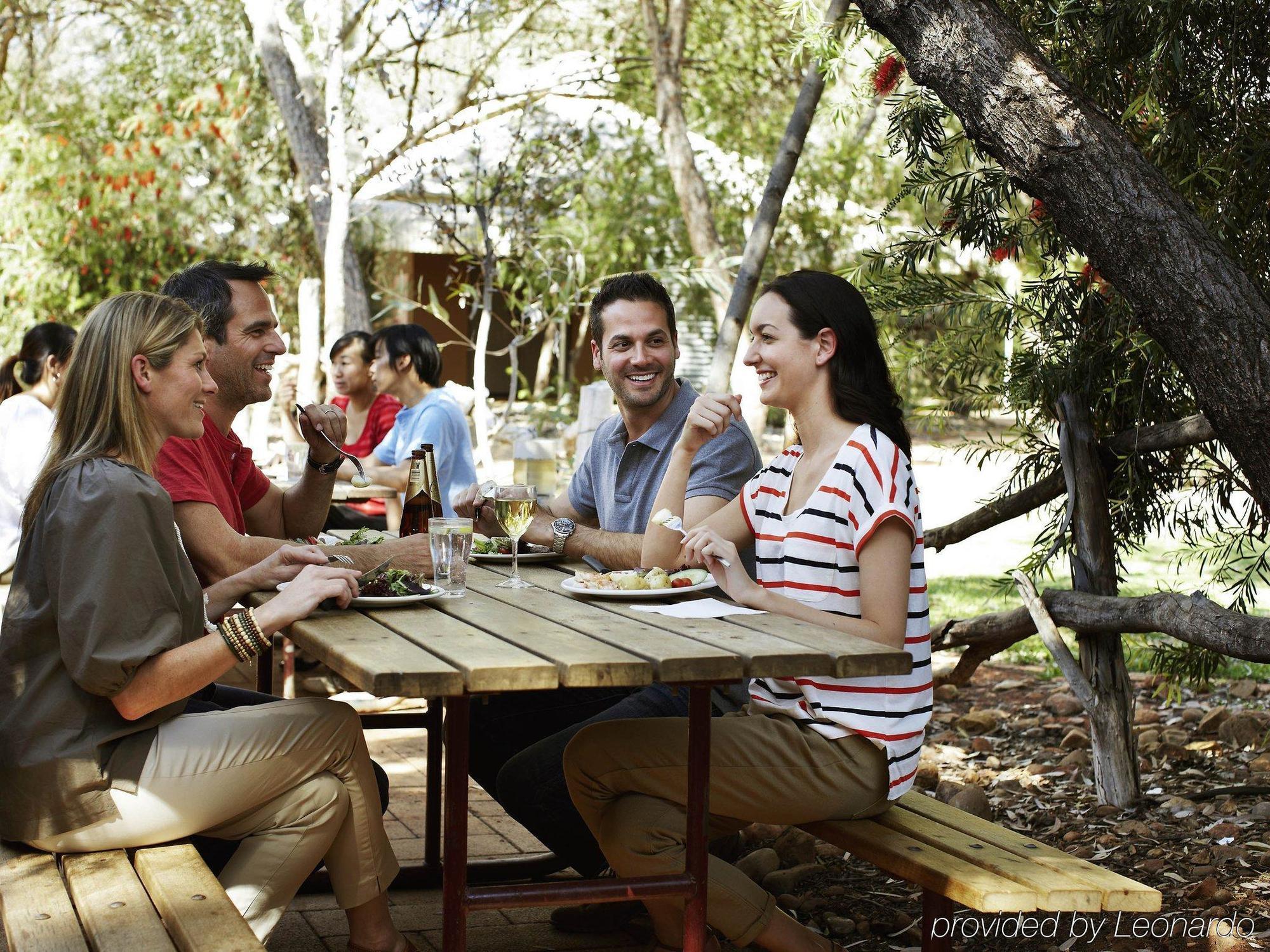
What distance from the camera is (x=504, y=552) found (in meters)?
3.68

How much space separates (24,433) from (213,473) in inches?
93.5

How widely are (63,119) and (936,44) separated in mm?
13777

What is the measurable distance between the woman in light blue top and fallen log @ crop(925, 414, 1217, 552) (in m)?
2.26

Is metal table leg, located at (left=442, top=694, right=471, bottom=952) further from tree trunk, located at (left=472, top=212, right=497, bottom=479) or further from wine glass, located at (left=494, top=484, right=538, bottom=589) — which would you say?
tree trunk, located at (left=472, top=212, right=497, bottom=479)

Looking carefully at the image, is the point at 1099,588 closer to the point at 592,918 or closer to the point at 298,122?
the point at 592,918

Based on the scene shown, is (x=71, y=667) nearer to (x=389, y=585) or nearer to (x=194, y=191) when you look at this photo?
(x=389, y=585)

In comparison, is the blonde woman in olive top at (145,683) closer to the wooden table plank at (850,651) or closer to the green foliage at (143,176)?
the wooden table plank at (850,651)

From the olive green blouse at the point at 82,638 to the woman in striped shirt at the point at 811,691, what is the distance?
0.91 meters

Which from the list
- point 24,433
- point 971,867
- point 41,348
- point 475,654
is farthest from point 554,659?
point 41,348

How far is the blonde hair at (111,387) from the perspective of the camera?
2541mm

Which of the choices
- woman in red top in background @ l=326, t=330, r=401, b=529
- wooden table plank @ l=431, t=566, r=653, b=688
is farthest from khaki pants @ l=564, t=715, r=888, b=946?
woman in red top in background @ l=326, t=330, r=401, b=529

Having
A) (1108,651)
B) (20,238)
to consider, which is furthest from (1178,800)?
(20,238)

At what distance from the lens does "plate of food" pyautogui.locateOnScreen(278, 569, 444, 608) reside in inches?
110

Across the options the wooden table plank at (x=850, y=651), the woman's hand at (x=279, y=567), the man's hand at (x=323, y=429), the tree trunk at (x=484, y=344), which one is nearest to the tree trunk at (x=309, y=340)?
the tree trunk at (x=484, y=344)
